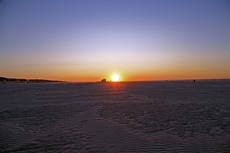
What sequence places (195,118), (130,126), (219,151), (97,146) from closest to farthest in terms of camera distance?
1. (219,151)
2. (97,146)
3. (130,126)
4. (195,118)

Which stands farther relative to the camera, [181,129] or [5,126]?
[5,126]

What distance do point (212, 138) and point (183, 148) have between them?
165 cm

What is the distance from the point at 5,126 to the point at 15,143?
2.88m

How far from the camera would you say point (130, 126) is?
312 inches

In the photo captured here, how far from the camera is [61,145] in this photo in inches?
228

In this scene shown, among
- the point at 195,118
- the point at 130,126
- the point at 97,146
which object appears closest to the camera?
the point at 97,146

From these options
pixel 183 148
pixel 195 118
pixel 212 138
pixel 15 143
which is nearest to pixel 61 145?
pixel 15 143

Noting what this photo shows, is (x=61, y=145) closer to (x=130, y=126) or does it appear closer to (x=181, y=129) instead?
(x=130, y=126)

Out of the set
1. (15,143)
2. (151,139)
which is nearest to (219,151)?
(151,139)

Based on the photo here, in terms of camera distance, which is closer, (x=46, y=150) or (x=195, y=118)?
(x=46, y=150)

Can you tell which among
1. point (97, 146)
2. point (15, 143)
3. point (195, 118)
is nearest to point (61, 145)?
point (97, 146)

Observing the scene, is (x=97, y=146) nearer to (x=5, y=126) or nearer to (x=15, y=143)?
(x=15, y=143)

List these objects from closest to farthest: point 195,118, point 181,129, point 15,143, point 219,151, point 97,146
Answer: point 219,151
point 97,146
point 15,143
point 181,129
point 195,118

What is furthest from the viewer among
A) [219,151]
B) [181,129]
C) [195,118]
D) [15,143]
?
[195,118]
